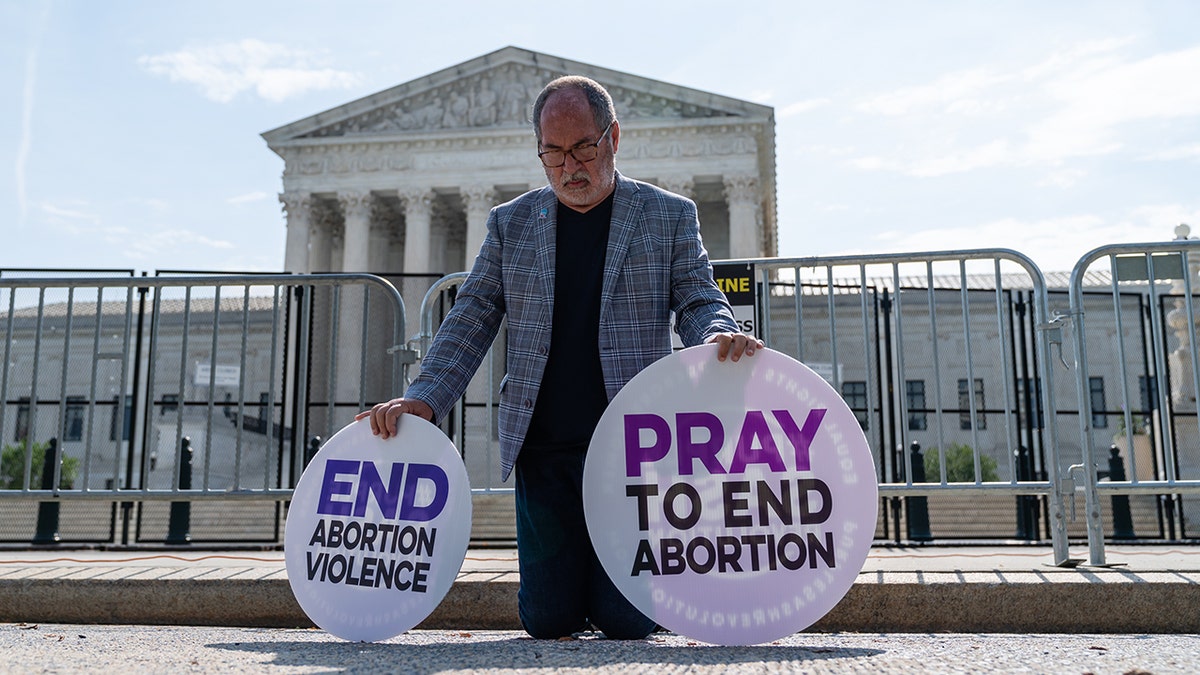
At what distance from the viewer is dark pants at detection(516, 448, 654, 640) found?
2.99 m

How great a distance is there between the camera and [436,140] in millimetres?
38750

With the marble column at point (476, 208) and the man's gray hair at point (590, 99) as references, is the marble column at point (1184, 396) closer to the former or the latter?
the man's gray hair at point (590, 99)

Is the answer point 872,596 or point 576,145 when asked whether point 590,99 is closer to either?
point 576,145

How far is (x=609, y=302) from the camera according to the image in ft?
9.66

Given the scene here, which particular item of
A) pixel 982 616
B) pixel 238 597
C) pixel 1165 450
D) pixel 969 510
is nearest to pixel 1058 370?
pixel 969 510

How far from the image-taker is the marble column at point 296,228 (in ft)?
126

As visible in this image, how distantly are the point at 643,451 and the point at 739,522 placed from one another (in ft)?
1.09

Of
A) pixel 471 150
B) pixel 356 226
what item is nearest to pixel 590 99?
pixel 471 150

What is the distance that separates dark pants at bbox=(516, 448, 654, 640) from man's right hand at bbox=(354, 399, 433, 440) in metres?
0.37

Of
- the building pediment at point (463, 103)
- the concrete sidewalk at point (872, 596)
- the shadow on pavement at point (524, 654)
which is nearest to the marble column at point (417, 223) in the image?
the building pediment at point (463, 103)

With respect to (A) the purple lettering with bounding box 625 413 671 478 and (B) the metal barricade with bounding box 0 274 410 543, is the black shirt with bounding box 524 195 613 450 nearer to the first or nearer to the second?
(A) the purple lettering with bounding box 625 413 671 478

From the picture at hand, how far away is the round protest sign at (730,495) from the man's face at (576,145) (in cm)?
66

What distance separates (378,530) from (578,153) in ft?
4.41

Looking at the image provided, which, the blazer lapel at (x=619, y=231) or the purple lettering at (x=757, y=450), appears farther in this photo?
the blazer lapel at (x=619, y=231)
